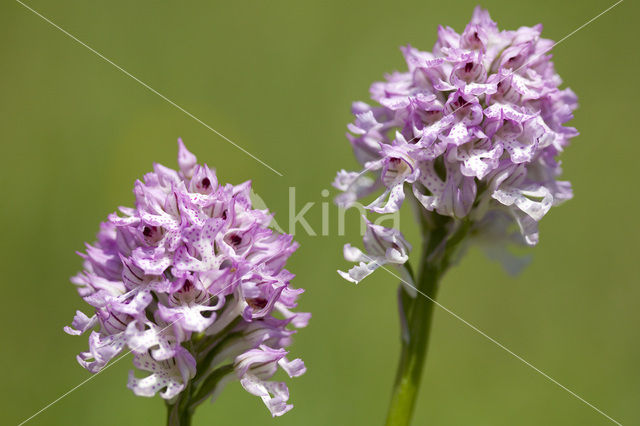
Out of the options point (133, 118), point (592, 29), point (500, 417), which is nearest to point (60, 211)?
point (133, 118)

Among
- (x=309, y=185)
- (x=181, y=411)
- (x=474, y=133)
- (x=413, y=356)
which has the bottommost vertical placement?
(x=309, y=185)

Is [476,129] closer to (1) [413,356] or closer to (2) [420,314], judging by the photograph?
(2) [420,314]

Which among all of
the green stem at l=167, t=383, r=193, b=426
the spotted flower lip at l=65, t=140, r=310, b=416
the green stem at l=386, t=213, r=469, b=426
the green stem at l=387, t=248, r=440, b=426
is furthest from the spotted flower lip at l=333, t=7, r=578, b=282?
the green stem at l=167, t=383, r=193, b=426

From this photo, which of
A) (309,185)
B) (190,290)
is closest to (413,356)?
(190,290)

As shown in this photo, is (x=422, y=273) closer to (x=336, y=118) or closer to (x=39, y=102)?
(x=336, y=118)

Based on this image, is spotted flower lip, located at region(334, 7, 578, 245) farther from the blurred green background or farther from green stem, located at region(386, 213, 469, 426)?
the blurred green background
